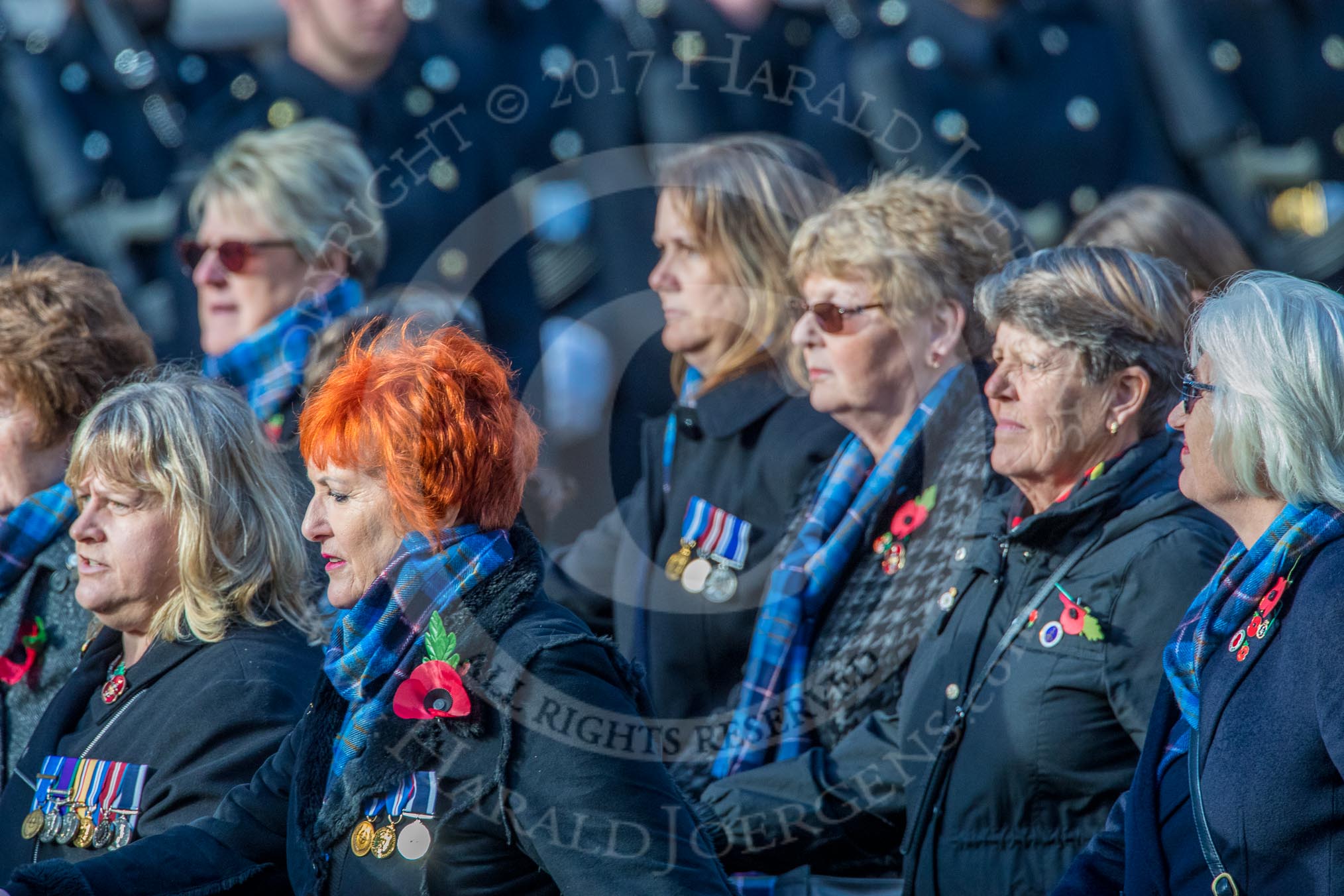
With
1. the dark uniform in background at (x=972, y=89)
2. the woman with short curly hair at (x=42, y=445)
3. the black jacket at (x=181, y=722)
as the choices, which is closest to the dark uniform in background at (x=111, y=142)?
the woman with short curly hair at (x=42, y=445)

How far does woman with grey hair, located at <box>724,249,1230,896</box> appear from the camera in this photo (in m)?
2.61

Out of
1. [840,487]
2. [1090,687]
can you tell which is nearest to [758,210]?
[840,487]

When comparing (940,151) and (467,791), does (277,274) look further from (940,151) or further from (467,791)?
(467,791)

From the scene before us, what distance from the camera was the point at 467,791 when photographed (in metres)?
2.08

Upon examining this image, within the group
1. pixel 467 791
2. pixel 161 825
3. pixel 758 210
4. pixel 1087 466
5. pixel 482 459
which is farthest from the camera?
pixel 758 210

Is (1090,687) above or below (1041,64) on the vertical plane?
below

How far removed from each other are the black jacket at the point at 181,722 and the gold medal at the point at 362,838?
1.54 feet

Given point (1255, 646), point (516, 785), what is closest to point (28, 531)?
point (516, 785)

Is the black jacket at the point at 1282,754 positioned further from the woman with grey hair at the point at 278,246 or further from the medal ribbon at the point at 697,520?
the woman with grey hair at the point at 278,246

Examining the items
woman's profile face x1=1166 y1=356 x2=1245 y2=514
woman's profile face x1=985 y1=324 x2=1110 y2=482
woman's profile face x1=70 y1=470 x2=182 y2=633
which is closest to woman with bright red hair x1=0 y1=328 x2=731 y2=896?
woman's profile face x1=70 y1=470 x2=182 y2=633

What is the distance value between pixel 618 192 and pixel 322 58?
1.01 metres

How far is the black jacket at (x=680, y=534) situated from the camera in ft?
11.5

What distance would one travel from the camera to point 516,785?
2.04 m

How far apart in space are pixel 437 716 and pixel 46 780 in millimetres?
1024
